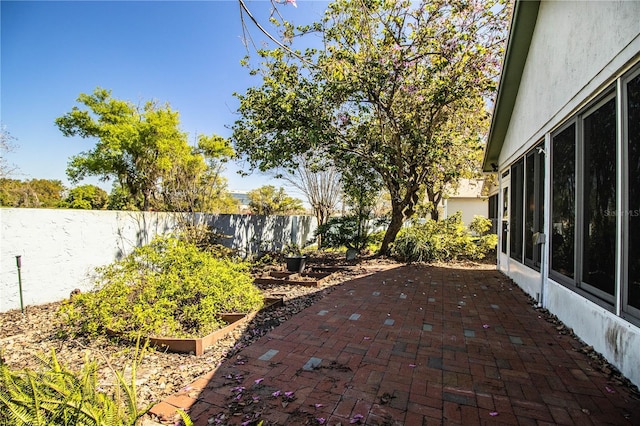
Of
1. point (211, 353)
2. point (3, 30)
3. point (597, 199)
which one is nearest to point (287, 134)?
point (3, 30)

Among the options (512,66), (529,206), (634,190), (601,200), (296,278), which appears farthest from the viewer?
(296,278)

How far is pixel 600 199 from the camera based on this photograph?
3225 mm

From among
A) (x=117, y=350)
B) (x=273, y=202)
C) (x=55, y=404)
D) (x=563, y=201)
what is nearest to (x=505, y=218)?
(x=563, y=201)

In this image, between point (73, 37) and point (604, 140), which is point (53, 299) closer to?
point (73, 37)

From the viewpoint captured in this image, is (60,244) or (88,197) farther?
(88,197)

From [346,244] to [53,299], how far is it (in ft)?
25.1

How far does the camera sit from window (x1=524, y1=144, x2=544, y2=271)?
16.8 ft

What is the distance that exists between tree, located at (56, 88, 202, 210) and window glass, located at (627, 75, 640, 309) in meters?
10.2

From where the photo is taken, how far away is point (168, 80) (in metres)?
9.49

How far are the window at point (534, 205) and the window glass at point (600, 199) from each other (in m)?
1.38

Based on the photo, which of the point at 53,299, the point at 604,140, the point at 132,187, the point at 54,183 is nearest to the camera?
the point at 604,140

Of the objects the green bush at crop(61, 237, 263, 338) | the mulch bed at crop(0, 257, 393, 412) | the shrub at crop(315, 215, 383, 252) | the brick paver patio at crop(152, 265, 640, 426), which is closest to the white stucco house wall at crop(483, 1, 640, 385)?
the brick paver patio at crop(152, 265, 640, 426)

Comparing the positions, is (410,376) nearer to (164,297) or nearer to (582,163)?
(164,297)

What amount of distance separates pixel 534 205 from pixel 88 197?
1623 cm
